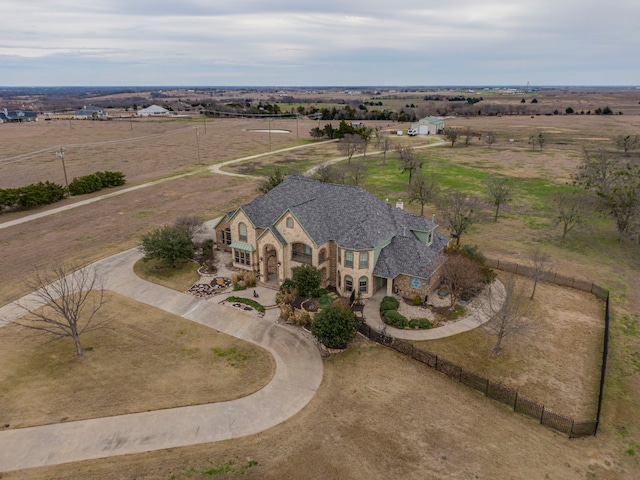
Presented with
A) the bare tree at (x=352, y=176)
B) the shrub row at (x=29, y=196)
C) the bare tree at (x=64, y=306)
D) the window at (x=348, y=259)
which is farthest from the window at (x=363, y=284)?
the shrub row at (x=29, y=196)

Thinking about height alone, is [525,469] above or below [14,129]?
below

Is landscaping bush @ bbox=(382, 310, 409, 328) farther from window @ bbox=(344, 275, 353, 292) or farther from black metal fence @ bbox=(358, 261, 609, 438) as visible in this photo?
window @ bbox=(344, 275, 353, 292)

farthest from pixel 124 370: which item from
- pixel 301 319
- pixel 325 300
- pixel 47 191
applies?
pixel 47 191

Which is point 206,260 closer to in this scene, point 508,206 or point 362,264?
point 362,264

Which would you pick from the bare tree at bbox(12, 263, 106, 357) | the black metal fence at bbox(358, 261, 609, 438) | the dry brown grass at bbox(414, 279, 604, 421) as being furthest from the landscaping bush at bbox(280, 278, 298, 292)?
the bare tree at bbox(12, 263, 106, 357)

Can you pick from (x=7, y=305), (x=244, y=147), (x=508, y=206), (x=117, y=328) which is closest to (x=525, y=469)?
(x=117, y=328)

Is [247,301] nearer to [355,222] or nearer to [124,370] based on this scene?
[124,370]

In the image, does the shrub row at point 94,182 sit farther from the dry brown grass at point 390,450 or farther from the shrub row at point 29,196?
the dry brown grass at point 390,450
